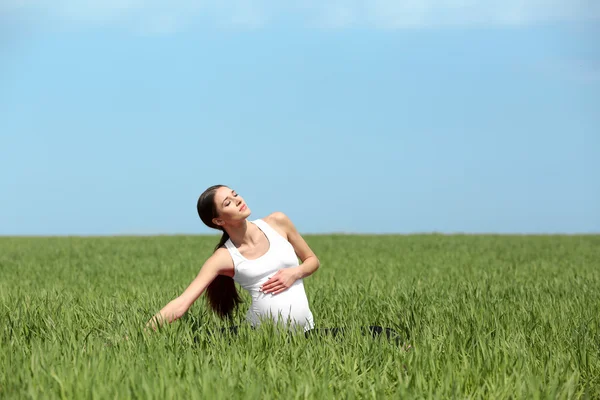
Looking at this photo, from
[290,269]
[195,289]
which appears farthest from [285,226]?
[195,289]

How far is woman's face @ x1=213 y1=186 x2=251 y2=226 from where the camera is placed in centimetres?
432

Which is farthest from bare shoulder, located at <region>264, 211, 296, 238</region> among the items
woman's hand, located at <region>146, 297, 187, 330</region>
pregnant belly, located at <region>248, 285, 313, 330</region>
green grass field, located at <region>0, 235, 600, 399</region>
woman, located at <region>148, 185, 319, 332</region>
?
woman's hand, located at <region>146, 297, 187, 330</region>

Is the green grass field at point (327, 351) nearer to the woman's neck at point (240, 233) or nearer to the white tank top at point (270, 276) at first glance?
the white tank top at point (270, 276)

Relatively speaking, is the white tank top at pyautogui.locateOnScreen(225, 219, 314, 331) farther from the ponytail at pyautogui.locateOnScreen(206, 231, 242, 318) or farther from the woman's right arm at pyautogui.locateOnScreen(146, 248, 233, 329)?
the ponytail at pyautogui.locateOnScreen(206, 231, 242, 318)

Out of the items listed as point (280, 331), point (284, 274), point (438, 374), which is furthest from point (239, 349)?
point (438, 374)

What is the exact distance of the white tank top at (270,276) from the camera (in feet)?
14.9

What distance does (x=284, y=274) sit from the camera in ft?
14.9

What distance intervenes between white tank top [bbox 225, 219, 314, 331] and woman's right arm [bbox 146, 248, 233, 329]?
2.9 inches

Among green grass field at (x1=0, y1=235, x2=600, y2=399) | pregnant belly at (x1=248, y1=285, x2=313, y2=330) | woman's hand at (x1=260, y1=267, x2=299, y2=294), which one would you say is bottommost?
green grass field at (x1=0, y1=235, x2=600, y2=399)

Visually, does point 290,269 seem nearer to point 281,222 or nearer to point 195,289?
point 281,222

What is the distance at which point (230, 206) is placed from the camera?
4.31 meters

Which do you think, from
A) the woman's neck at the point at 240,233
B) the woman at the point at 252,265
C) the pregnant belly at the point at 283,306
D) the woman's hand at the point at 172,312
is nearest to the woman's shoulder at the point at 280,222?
the woman at the point at 252,265

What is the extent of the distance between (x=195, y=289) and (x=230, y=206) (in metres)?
0.64

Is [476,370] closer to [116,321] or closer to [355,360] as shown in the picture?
[355,360]
